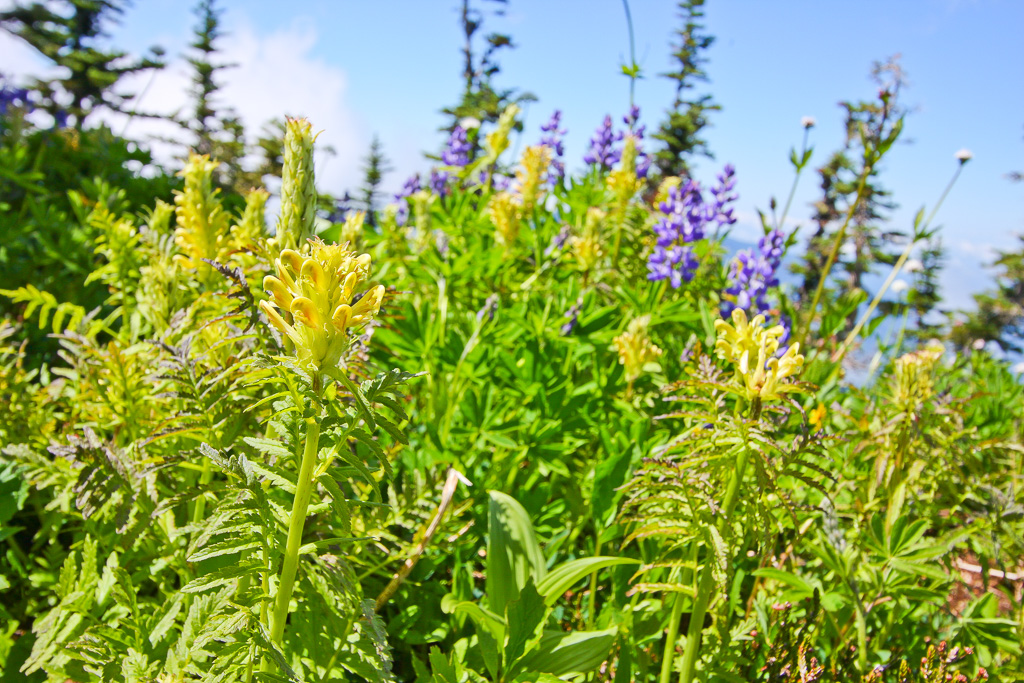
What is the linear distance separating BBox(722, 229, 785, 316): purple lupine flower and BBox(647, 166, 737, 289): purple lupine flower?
20 centimetres

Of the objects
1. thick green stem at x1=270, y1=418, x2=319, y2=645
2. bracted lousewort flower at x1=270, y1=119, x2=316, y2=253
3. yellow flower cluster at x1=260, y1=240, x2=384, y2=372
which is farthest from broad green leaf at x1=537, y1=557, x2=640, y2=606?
bracted lousewort flower at x1=270, y1=119, x2=316, y2=253

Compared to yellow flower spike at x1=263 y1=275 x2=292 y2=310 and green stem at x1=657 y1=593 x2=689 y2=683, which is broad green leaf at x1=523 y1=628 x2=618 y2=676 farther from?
yellow flower spike at x1=263 y1=275 x2=292 y2=310

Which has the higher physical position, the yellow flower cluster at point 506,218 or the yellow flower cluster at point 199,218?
the yellow flower cluster at point 506,218

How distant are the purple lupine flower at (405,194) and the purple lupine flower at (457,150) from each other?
0.33 metres

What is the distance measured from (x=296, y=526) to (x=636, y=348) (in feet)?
4.34

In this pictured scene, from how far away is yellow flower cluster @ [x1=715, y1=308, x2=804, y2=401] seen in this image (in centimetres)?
113

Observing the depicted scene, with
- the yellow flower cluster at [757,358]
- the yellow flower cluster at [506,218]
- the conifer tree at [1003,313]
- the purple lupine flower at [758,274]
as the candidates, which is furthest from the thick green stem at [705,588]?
the conifer tree at [1003,313]

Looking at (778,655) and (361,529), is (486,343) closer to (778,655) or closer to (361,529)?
(361,529)

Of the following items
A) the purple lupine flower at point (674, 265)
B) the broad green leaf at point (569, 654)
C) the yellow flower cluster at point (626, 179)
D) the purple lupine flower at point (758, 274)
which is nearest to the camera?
the broad green leaf at point (569, 654)

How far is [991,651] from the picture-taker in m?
1.53

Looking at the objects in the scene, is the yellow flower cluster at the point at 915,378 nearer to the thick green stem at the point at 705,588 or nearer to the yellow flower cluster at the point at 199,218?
the thick green stem at the point at 705,588

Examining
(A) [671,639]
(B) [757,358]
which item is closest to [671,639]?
(A) [671,639]

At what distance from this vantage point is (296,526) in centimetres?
89

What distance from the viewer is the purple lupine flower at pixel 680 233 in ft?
7.90
